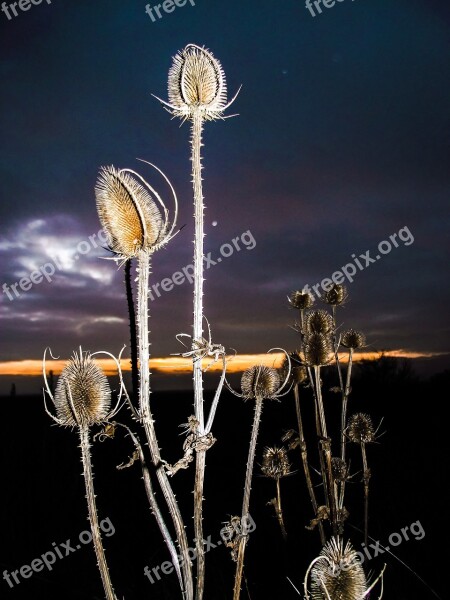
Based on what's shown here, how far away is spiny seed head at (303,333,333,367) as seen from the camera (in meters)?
4.57

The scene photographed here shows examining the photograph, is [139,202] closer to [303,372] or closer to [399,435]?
[303,372]

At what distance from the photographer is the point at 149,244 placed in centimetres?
248

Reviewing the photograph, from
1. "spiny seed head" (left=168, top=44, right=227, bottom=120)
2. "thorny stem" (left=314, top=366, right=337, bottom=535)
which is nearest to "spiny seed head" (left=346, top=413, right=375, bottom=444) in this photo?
"thorny stem" (left=314, top=366, right=337, bottom=535)

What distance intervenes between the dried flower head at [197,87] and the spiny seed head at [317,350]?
2469 mm

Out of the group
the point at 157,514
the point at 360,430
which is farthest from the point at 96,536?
the point at 360,430

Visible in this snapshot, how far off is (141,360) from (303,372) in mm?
3246

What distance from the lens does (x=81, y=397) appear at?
102 inches

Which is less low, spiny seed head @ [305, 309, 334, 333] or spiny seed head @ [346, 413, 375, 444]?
spiny seed head @ [305, 309, 334, 333]

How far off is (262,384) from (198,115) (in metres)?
1.79

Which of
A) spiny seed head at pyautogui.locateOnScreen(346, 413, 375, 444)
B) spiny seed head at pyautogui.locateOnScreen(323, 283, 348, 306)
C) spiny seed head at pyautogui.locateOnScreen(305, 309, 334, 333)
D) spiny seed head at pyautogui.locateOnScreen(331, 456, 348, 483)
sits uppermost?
spiny seed head at pyautogui.locateOnScreen(323, 283, 348, 306)

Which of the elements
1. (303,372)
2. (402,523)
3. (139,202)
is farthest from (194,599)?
(402,523)

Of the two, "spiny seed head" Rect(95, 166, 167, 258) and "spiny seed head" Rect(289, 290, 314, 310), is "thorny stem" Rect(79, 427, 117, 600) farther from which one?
"spiny seed head" Rect(289, 290, 314, 310)

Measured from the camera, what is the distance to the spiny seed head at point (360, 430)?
541 cm

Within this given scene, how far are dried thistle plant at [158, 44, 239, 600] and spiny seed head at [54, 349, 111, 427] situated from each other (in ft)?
1.94
